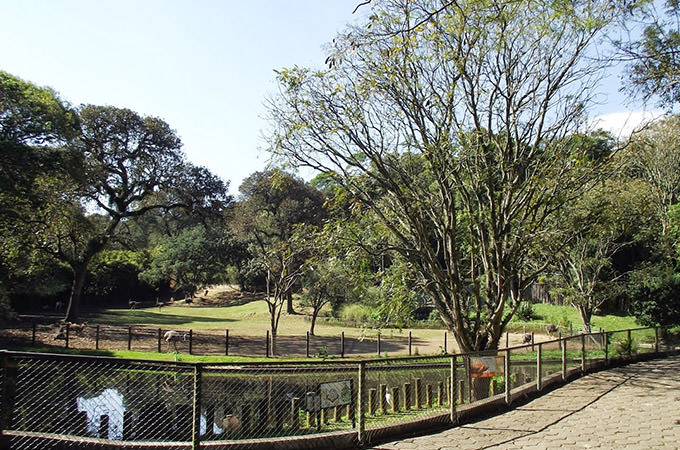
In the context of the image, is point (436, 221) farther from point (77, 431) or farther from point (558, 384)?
point (77, 431)

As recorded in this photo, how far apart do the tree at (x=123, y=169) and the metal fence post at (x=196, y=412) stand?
2421 centimetres

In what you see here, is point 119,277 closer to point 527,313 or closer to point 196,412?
point 527,313

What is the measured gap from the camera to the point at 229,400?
363 inches

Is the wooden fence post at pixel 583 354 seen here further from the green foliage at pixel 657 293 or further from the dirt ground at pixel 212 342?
the green foliage at pixel 657 293

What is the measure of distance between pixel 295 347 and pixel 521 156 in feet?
48.5

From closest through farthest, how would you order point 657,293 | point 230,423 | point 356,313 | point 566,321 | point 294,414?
1. point 294,414
2. point 230,423
3. point 657,293
4. point 566,321
5. point 356,313

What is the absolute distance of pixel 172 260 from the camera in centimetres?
4881

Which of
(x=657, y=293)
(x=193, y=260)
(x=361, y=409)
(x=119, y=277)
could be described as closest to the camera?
(x=361, y=409)

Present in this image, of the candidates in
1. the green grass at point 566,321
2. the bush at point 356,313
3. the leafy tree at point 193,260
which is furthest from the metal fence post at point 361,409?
the leafy tree at point 193,260

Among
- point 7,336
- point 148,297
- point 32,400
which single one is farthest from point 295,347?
point 148,297

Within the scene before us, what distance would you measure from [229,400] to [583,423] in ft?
19.7

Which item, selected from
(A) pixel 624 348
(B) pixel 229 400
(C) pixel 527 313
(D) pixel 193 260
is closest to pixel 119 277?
(D) pixel 193 260

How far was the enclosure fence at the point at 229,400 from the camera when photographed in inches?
217

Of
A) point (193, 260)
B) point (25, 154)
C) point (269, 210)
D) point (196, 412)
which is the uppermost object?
point (269, 210)
